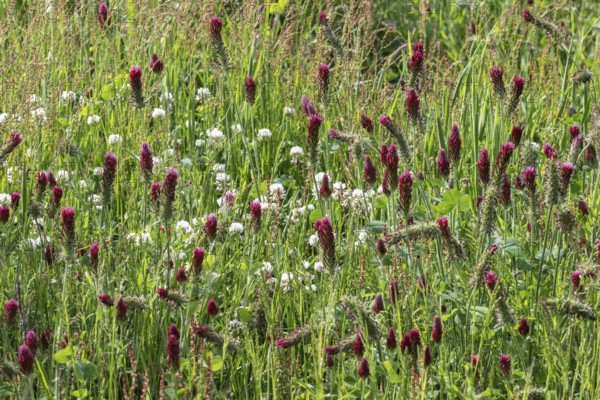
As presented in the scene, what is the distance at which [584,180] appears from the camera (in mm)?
3668

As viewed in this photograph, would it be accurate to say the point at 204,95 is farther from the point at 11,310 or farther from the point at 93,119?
the point at 11,310

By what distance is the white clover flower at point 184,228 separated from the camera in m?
2.92

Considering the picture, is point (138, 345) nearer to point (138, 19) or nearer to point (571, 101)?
point (138, 19)

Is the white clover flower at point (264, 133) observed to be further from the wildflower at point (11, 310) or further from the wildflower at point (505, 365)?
the wildflower at point (505, 365)

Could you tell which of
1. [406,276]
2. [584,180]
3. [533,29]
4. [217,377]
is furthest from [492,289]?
[533,29]

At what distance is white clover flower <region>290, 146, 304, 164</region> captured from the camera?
375 centimetres

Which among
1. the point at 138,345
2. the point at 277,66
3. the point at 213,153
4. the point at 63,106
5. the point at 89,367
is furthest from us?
the point at 277,66

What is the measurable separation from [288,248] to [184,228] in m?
0.32

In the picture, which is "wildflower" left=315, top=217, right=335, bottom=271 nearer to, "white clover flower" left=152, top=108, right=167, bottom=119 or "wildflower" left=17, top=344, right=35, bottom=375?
"wildflower" left=17, top=344, right=35, bottom=375

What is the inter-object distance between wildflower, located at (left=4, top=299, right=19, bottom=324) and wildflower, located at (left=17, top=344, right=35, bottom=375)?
0.84 ft

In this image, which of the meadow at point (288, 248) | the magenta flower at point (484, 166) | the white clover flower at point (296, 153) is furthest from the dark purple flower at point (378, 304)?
the white clover flower at point (296, 153)

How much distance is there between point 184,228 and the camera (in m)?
2.96

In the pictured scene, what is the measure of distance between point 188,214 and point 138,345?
805 millimetres

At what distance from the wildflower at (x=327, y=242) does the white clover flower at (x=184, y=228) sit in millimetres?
724
